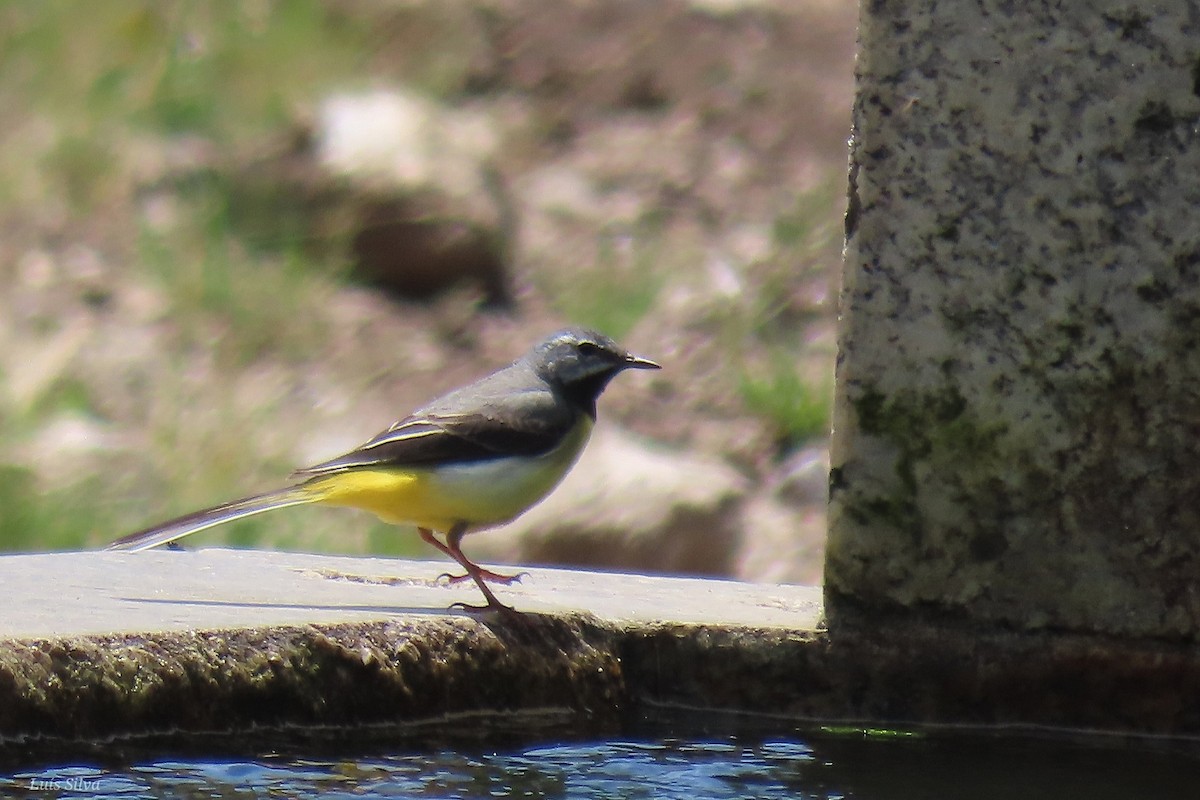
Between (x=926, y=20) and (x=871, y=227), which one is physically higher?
(x=926, y=20)

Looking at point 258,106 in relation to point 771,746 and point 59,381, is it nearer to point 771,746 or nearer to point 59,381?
point 59,381

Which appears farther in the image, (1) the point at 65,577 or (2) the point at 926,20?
(1) the point at 65,577

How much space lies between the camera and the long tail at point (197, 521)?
16.9 feet

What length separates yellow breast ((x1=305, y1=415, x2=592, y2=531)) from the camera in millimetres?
5441

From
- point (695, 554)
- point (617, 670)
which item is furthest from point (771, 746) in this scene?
point (695, 554)

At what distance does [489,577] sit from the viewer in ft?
16.9

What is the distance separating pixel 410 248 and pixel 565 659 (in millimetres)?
8103

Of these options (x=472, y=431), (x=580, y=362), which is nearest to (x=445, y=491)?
(x=472, y=431)

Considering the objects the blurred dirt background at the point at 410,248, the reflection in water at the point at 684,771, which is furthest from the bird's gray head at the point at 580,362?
the blurred dirt background at the point at 410,248

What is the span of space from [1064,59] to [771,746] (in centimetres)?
158

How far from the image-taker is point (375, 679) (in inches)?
163

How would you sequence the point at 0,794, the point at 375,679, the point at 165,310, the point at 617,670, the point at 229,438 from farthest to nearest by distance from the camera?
the point at 165,310, the point at 229,438, the point at 617,670, the point at 375,679, the point at 0,794

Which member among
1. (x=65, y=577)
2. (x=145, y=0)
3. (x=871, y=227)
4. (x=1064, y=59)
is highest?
(x=145, y=0)

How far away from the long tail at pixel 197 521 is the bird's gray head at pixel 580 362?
917 millimetres
